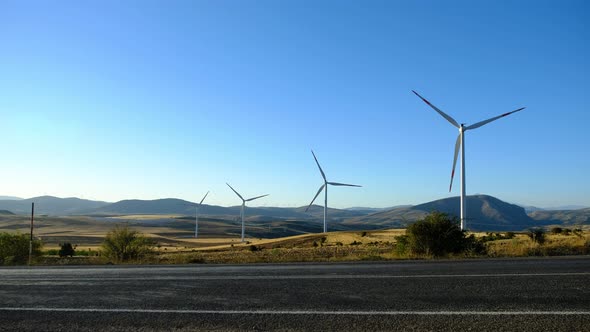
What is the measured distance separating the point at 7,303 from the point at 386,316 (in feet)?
24.9

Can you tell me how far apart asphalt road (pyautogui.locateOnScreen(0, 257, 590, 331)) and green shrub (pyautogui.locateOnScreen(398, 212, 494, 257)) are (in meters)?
8.07

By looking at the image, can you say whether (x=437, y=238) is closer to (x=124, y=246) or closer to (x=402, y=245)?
(x=402, y=245)

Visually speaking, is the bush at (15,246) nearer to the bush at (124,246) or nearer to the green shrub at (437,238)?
the bush at (124,246)

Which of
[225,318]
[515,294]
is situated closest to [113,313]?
[225,318]

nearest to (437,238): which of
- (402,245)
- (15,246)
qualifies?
(402,245)

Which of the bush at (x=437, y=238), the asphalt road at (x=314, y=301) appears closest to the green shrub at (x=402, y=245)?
the bush at (x=437, y=238)

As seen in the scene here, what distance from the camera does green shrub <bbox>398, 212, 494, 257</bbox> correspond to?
21234 millimetres

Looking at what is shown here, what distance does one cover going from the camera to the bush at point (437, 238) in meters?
21.2

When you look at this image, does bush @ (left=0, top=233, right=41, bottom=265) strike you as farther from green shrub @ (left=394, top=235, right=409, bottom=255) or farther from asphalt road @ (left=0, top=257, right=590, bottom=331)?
green shrub @ (left=394, top=235, right=409, bottom=255)

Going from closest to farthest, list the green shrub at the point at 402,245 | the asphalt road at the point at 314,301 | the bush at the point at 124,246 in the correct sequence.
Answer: the asphalt road at the point at 314,301 < the green shrub at the point at 402,245 < the bush at the point at 124,246

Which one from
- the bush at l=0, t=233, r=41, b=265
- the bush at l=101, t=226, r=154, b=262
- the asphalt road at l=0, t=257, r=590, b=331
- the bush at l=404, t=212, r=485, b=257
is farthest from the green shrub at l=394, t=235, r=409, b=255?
the bush at l=0, t=233, r=41, b=265

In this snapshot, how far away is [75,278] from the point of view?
13.4 metres

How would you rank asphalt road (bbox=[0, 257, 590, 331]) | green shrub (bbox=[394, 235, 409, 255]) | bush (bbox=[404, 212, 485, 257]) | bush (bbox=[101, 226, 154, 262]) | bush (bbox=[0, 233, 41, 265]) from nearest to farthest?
asphalt road (bbox=[0, 257, 590, 331]), bush (bbox=[404, 212, 485, 257]), green shrub (bbox=[394, 235, 409, 255]), bush (bbox=[101, 226, 154, 262]), bush (bbox=[0, 233, 41, 265])

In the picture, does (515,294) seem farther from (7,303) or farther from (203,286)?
(7,303)
